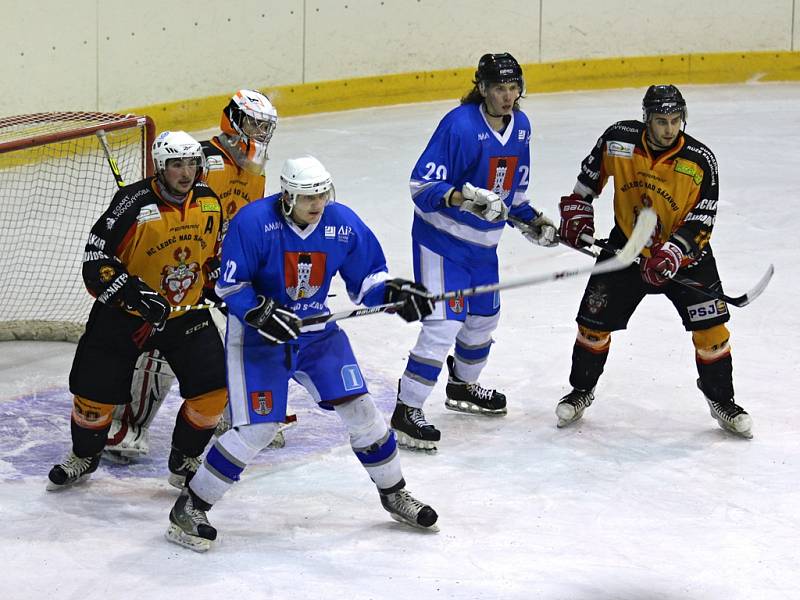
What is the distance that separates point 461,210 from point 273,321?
45.7 inches

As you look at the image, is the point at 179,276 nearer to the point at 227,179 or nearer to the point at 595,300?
the point at 227,179

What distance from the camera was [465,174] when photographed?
455cm

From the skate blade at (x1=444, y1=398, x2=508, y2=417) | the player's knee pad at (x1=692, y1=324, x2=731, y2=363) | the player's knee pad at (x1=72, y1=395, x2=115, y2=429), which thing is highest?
the player's knee pad at (x1=692, y1=324, x2=731, y2=363)

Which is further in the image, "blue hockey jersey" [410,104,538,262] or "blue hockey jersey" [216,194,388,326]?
"blue hockey jersey" [410,104,538,262]

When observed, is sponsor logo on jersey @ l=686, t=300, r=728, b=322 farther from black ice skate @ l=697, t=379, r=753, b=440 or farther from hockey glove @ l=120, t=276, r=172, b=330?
hockey glove @ l=120, t=276, r=172, b=330

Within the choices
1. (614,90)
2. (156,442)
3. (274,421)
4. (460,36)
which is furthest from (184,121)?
(274,421)

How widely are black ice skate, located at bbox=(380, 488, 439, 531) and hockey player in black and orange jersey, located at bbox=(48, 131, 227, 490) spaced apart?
60 centimetres

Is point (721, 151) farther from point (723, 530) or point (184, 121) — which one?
point (723, 530)

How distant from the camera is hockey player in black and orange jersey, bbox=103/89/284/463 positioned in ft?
14.1

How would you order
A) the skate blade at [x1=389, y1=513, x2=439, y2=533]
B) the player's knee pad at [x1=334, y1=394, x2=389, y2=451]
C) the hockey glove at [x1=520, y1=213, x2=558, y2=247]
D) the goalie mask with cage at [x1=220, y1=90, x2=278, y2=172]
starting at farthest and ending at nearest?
the hockey glove at [x1=520, y1=213, x2=558, y2=247] < the goalie mask with cage at [x1=220, y1=90, x2=278, y2=172] < the skate blade at [x1=389, y1=513, x2=439, y2=533] < the player's knee pad at [x1=334, y1=394, x2=389, y2=451]

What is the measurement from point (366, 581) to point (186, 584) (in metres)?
0.46

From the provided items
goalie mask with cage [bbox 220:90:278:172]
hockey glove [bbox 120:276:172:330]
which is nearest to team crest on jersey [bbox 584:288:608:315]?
goalie mask with cage [bbox 220:90:278:172]

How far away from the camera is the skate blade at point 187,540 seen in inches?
145

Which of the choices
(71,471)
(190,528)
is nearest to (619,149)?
(190,528)
